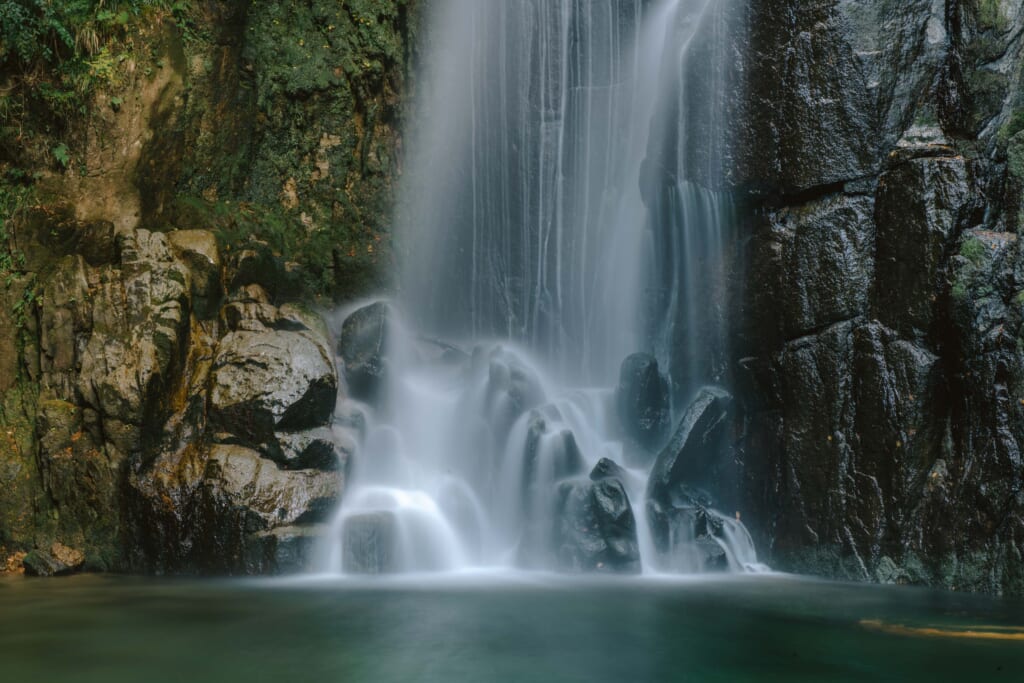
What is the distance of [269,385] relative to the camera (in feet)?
33.6

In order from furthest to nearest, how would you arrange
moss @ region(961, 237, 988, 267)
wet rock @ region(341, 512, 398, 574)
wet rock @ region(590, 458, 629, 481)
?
wet rock @ region(590, 458, 629, 481) → wet rock @ region(341, 512, 398, 574) → moss @ region(961, 237, 988, 267)

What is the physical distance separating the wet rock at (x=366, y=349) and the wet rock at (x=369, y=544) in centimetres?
239

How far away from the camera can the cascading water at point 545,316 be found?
33.9 ft

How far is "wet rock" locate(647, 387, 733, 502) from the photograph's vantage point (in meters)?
10.7

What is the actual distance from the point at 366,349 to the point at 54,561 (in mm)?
4610

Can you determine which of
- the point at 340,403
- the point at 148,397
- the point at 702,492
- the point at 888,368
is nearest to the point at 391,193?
the point at 340,403

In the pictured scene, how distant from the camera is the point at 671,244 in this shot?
39.4ft

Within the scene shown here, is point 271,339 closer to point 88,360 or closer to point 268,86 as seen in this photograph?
point 88,360

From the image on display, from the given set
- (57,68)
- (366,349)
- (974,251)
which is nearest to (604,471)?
(366,349)

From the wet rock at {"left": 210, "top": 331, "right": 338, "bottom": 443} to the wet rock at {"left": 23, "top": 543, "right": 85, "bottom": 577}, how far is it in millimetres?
2208

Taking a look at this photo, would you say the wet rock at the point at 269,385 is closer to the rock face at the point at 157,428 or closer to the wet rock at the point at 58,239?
the rock face at the point at 157,428

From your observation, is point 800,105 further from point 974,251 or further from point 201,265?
point 201,265

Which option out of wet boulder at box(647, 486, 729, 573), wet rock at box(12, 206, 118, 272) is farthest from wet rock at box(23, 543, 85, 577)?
wet boulder at box(647, 486, 729, 573)

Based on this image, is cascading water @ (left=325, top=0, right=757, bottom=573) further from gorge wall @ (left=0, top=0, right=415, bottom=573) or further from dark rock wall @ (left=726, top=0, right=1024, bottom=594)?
gorge wall @ (left=0, top=0, right=415, bottom=573)
